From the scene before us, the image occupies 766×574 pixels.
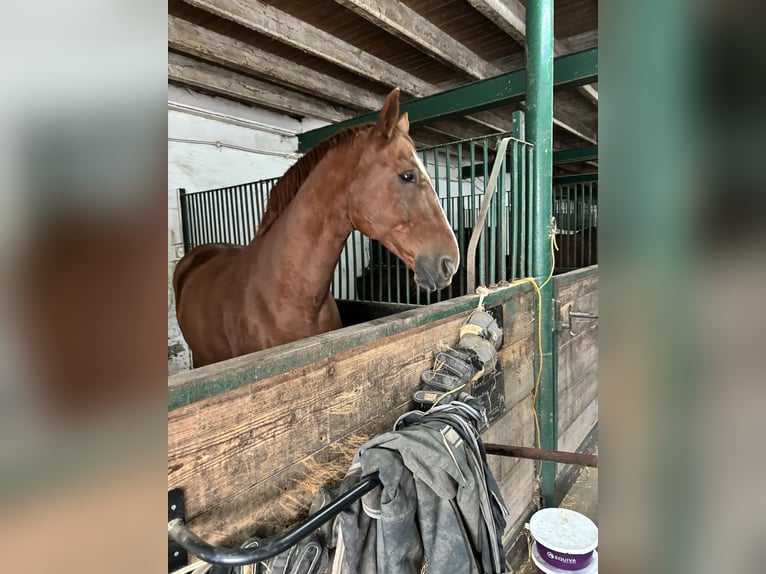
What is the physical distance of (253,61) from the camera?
2812 mm

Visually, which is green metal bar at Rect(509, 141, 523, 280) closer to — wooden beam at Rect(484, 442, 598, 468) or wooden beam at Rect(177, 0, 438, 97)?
wooden beam at Rect(484, 442, 598, 468)

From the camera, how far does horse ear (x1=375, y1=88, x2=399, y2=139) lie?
1.32 meters

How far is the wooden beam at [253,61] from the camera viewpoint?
2467 millimetres

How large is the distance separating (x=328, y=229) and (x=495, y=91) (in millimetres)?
1589

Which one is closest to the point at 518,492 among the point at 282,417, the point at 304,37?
the point at 282,417

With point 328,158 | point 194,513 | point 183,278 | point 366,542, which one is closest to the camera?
point 194,513

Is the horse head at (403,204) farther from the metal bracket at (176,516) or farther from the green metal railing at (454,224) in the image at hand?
the metal bracket at (176,516)

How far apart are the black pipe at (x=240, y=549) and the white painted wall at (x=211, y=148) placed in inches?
114

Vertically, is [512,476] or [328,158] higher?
[328,158]

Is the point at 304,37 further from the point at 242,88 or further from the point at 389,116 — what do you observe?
the point at 389,116
